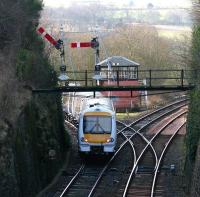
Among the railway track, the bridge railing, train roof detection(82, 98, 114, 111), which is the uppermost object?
the bridge railing

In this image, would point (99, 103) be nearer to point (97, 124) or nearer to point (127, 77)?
point (97, 124)

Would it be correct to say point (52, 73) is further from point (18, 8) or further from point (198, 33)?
point (198, 33)

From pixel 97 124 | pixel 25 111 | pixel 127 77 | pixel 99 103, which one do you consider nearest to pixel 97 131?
pixel 97 124

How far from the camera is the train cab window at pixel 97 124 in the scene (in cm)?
2658

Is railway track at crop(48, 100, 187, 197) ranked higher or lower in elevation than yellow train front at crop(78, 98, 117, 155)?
lower

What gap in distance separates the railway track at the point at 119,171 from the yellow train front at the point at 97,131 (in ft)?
2.90

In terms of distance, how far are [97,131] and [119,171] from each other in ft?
7.28

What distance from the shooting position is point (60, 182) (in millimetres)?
23203

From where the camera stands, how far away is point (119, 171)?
2562 centimetres

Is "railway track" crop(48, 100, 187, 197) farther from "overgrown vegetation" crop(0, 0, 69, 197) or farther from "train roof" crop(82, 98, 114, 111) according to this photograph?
"train roof" crop(82, 98, 114, 111)

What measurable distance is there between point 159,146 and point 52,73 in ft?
24.6

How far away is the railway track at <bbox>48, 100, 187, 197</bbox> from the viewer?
858 inches

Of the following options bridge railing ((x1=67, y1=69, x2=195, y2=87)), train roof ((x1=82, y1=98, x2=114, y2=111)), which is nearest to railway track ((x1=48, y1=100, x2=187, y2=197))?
train roof ((x1=82, y1=98, x2=114, y2=111))

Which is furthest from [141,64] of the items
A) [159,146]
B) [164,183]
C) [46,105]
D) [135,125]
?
[164,183]
